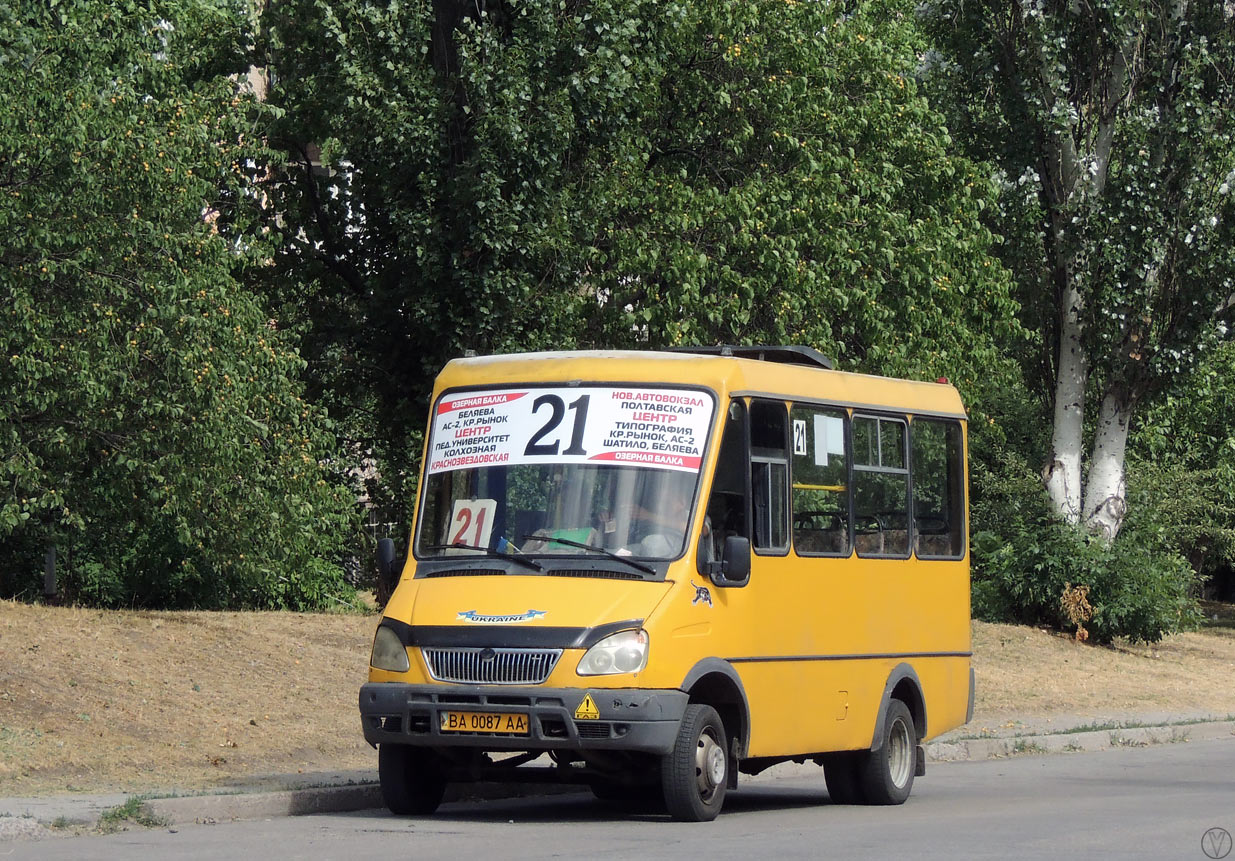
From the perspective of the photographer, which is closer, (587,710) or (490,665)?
(587,710)

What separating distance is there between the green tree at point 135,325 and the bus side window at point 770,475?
7.54 metres

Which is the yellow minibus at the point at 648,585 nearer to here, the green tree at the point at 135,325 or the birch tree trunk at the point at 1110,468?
the green tree at the point at 135,325

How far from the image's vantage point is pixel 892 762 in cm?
1394

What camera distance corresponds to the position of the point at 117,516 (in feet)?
67.8

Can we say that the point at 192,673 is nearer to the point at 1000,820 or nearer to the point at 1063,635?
the point at 1000,820

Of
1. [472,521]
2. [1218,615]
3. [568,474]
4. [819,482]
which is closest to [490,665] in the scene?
[472,521]

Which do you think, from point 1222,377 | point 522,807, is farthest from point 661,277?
point 1222,377

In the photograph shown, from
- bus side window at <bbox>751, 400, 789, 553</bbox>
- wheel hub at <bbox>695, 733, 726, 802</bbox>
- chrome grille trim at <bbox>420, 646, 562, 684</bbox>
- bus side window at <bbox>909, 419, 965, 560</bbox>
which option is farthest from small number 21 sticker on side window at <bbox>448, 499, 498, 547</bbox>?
bus side window at <bbox>909, 419, 965, 560</bbox>

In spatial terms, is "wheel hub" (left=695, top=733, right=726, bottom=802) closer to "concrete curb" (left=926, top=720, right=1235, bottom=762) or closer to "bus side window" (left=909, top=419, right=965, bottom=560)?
"bus side window" (left=909, top=419, right=965, bottom=560)

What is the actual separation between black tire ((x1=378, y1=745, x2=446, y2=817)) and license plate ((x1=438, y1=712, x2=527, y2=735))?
0.76 metres

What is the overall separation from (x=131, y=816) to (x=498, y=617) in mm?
2338

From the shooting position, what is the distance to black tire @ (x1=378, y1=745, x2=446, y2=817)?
12.0 m

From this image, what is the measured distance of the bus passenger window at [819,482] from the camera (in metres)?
12.9

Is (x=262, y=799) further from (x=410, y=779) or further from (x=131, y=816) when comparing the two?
(x=131, y=816)
